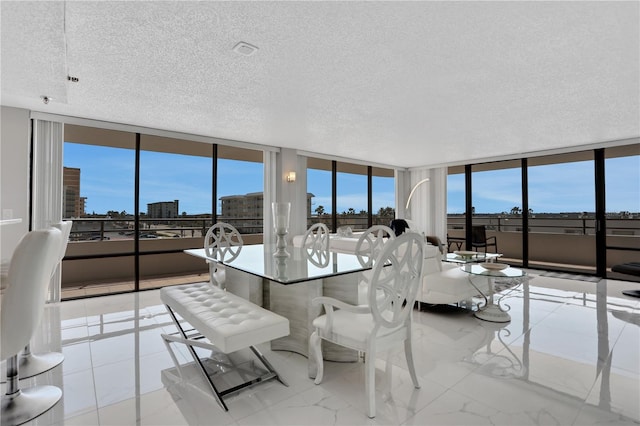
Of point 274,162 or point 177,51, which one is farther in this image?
point 274,162

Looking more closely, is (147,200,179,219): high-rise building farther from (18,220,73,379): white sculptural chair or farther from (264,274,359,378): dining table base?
(264,274,359,378): dining table base

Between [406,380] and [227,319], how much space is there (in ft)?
4.26

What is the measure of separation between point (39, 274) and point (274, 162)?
4794mm

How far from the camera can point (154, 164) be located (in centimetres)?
596

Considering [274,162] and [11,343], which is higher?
[274,162]

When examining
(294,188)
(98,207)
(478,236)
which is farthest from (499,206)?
(98,207)

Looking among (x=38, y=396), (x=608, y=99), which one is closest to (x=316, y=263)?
(x=38, y=396)

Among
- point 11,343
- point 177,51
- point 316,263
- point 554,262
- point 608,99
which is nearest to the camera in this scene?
point 11,343

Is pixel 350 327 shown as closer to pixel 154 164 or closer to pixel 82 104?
pixel 82 104

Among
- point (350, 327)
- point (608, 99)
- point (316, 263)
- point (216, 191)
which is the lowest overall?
point (350, 327)

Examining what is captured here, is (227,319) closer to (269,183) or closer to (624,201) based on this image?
(269,183)

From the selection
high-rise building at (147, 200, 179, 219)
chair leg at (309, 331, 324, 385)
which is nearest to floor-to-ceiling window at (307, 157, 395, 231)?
high-rise building at (147, 200, 179, 219)

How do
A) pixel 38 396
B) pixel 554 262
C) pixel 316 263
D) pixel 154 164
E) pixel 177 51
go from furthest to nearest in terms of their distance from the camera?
pixel 554 262
pixel 154 164
pixel 316 263
pixel 177 51
pixel 38 396

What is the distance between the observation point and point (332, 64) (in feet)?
8.65
